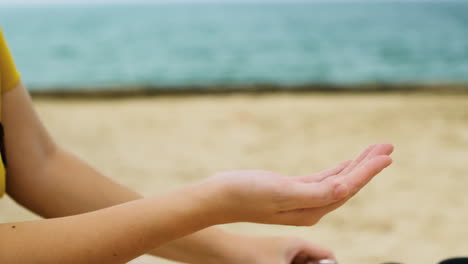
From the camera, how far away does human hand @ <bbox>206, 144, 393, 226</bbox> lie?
787 mm

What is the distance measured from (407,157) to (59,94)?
3011mm

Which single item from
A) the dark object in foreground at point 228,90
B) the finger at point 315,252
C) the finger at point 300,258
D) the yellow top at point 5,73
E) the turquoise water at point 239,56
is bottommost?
the finger at point 300,258

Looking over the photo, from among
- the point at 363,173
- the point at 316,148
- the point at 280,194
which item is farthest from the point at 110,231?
the point at 316,148

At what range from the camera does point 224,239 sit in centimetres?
105

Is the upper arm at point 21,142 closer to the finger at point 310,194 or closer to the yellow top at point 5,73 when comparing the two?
the yellow top at point 5,73

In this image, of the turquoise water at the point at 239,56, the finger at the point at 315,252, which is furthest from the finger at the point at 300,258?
the turquoise water at the point at 239,56

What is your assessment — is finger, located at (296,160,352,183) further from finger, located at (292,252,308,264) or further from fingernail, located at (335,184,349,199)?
finger, located at (292,252,308,264)

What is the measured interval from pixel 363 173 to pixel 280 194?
119mm

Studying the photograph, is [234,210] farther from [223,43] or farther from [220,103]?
[223,43]

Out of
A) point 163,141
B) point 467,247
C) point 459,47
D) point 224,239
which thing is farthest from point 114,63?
point 224,239

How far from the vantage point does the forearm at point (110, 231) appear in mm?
752

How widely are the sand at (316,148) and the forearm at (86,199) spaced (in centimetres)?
124

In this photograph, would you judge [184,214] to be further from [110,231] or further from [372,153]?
[372,153]

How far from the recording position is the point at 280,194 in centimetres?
79
